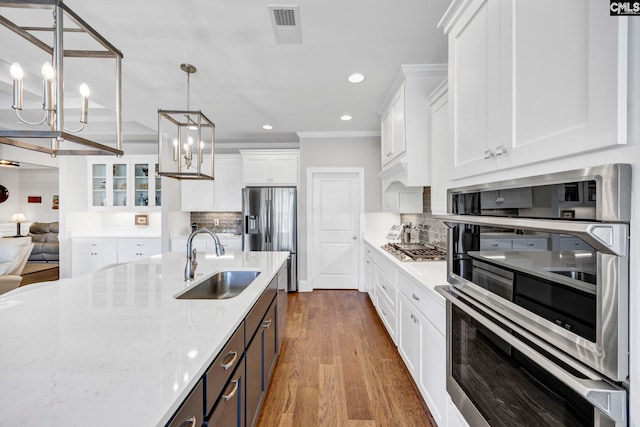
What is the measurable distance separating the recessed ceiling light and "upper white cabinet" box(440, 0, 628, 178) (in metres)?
1.35

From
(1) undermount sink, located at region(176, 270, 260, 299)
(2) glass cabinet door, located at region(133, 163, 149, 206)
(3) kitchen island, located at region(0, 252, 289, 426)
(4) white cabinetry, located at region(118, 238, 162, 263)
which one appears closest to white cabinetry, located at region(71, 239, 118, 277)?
(4) white cabinetry, located at region(118, 238, 162, 263)

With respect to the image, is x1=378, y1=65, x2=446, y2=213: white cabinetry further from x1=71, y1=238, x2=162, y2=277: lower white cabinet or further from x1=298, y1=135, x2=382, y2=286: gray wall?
x1=71, y1=238, x2=162, y2=277: lower white cabinet

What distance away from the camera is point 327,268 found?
15.0 ft

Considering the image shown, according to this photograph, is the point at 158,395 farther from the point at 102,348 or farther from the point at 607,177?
the point at 607,177

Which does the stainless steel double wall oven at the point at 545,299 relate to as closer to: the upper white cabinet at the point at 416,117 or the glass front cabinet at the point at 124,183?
the upper white cabinet at the point at 416,117

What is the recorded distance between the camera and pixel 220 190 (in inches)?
194

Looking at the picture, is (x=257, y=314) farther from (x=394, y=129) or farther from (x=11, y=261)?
(x=11, y=261)

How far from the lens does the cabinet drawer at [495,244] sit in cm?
92

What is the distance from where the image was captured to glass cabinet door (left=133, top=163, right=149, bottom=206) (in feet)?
16.3

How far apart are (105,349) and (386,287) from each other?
2.33 m

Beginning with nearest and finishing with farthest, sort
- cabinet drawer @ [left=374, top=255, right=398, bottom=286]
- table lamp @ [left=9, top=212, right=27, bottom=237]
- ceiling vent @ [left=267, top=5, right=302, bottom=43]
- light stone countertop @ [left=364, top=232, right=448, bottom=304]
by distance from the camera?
light stone countertop @ [left=364, top=232, right=448, bottom=304]
ceiling vent @ [left=267, top=5, right=302, bottom=43]
cabinet drawer @ [left=374, top=255, right=398, bottom=286]
table lamp @ [left=9, top=212, right=27, bottom=237]

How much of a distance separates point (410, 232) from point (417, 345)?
1698 millimetres

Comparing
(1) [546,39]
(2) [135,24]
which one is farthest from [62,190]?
(1) [546,39]

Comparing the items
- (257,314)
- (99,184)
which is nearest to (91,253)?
(99,184)
